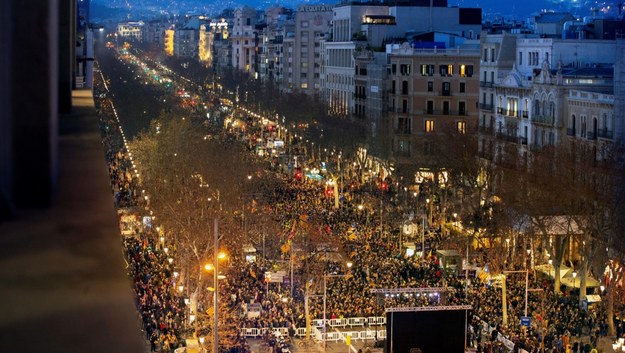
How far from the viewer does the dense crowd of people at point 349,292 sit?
99.7ft

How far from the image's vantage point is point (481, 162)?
188 feet

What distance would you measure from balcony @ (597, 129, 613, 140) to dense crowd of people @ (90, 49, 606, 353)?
8173mm

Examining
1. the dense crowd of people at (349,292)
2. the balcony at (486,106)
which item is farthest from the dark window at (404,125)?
the dense crowd of people at (349,292)

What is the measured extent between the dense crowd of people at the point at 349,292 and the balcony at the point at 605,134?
8173 mm

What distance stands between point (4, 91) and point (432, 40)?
84.0 metres

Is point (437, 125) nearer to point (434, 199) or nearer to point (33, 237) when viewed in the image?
point (434, 199)

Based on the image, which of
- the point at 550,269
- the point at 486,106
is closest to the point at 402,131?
the point at 486,106

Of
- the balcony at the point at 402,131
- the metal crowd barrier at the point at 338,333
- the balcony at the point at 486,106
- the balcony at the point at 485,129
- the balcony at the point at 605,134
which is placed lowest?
the metal crowd barrier at the point at 338,333

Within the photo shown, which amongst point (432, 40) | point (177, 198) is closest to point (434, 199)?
point (177, 198)

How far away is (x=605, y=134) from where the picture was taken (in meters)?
47.3

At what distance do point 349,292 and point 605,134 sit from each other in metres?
17.3

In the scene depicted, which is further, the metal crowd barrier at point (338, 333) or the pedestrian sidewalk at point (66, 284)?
the metal crowd barrier at point (338, 333)

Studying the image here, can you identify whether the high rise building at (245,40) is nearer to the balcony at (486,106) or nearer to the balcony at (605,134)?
the balcony at (486,106)

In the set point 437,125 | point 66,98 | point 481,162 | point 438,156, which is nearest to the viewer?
point 66,98
